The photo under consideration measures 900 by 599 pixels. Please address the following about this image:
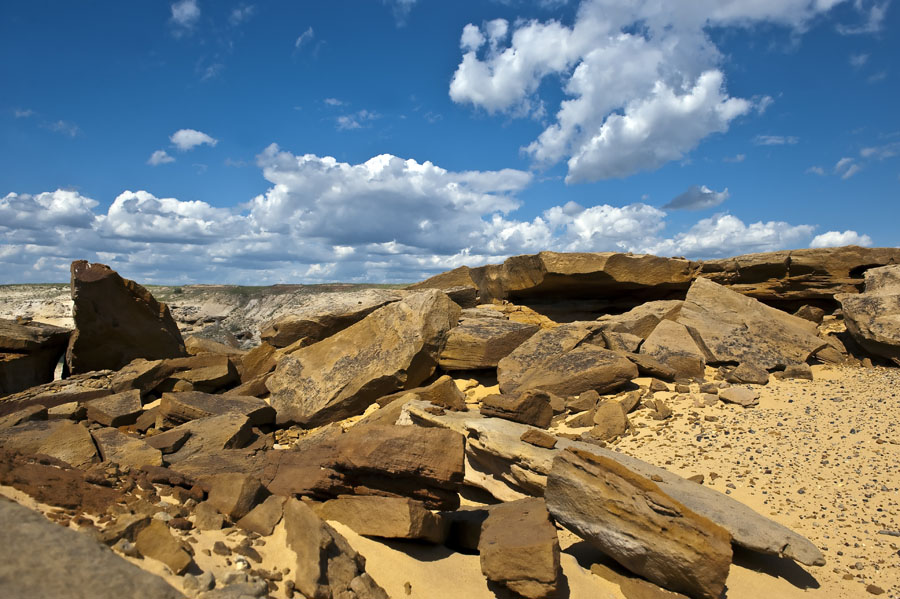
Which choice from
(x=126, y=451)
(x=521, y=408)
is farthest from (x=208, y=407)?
(x=521, y=408)

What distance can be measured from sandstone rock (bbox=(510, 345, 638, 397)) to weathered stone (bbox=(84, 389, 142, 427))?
4.55 m

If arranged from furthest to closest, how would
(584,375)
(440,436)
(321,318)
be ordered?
(321,318)
(584,375)
(440,436)

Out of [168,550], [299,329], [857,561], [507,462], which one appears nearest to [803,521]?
[857,561]

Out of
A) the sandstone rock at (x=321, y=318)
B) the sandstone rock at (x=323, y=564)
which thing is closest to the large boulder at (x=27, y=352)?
the sandstone rock at (x=321, y=318)

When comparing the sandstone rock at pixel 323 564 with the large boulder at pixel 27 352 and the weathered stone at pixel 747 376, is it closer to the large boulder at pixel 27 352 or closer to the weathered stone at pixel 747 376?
the weathered stone at pixel 747 376

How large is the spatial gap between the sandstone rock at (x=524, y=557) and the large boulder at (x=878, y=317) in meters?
5.64

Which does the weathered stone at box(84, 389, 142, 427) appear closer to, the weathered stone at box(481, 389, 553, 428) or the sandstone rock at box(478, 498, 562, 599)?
the weathered stone at box(481, 389, 553, 428)

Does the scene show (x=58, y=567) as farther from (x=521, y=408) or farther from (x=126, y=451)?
(x=521, y=408)

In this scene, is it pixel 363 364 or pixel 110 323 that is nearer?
pixel 363 364

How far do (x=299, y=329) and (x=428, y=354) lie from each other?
8.83 feet

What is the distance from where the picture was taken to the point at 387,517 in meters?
3.22

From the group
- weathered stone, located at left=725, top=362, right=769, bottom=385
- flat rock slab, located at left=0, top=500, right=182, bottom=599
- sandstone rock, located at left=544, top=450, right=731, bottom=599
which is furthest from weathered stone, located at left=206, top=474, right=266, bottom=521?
weathered stone, located at left=725, top=362, right=769, bottom=385

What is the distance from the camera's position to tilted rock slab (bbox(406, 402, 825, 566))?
3199 millimetres

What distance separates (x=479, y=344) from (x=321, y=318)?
292 cm
